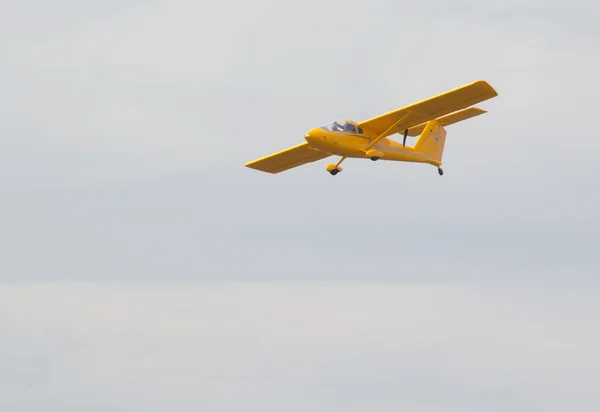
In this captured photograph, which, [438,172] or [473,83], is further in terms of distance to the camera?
[438,172]

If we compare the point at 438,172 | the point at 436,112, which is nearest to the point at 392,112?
the point at 436,112

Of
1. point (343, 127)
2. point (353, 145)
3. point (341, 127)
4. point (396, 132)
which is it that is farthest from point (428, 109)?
point (341, 127)

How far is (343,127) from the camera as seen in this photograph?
63.0 metres

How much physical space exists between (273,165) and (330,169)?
6325mm

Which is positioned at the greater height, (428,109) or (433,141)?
(428,109)

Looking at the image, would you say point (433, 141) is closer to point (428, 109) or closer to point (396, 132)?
point (396, 132)

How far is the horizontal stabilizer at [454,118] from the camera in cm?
6912

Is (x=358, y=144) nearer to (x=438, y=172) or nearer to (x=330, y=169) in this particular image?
(x=330, y=169)

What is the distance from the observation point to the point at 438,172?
228ft

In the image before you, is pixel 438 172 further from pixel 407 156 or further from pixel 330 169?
pixel 330 169

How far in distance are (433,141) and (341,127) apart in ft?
25.5

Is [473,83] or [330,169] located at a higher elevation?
[473,83]

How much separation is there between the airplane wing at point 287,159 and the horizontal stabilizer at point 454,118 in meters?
4.49

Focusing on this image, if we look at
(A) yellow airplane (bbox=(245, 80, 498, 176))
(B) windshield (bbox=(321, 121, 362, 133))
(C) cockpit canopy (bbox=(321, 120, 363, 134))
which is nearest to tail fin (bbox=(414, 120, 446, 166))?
(A) yellow airplane (bbox=(245, 80, 498, 176))
